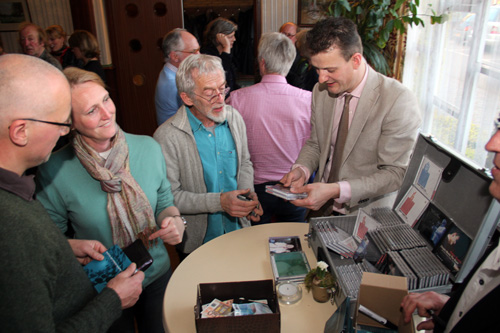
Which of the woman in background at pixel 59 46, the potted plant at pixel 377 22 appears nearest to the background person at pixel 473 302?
the potted plant at pixel 377 22

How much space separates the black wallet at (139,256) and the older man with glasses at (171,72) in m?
2.13

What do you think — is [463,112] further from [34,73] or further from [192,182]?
[34,73]

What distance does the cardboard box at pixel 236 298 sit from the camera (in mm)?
1208

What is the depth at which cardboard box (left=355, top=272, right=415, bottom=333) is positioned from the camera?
124 cm

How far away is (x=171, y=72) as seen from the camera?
11.7ft

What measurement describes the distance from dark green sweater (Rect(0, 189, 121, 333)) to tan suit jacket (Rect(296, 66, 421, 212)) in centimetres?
140

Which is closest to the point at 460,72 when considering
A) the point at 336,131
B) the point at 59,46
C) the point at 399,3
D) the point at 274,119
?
the point at 399,3

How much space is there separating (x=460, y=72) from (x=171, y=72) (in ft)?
8.34

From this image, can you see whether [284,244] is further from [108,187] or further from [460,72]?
[460,72]

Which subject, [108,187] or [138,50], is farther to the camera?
[138,50]

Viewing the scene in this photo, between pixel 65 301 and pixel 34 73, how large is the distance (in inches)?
27.5

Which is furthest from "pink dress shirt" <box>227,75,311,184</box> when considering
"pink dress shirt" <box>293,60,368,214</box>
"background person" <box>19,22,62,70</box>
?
"background person" <box>19,22,62,70</box>

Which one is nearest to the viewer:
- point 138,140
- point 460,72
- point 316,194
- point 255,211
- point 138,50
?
point 138,140

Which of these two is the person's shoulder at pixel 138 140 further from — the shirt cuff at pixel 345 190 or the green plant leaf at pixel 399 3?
the green plant leaf at pixel 399 3
